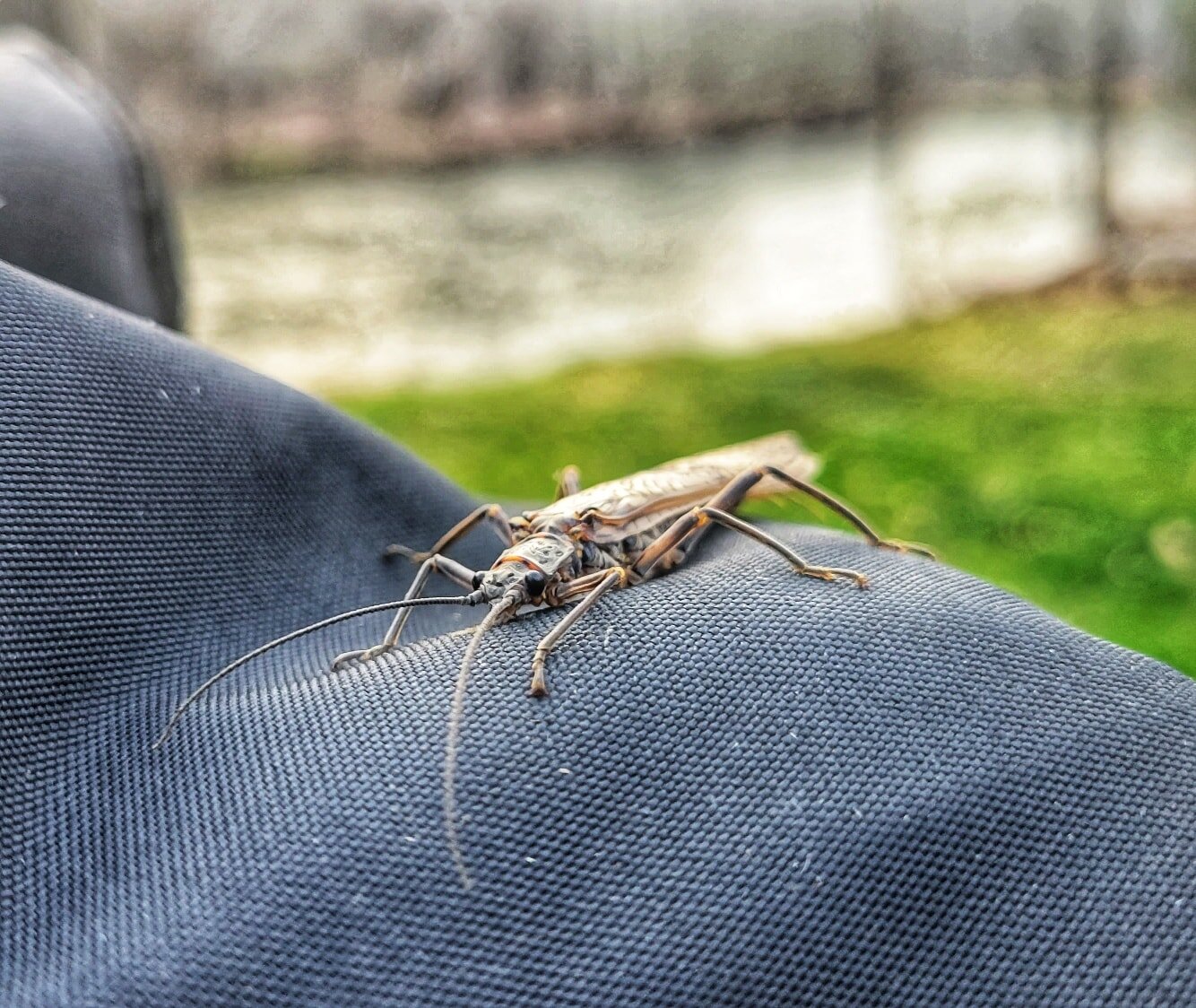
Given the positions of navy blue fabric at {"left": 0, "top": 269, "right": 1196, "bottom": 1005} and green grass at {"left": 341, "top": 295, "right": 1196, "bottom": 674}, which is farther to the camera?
green grass at {"left": 341, "top": 295, "right": 1196, "bottom": 674}

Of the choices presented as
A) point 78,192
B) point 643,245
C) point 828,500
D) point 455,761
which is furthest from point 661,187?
point 455,761

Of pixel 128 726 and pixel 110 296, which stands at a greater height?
pixel 110 296

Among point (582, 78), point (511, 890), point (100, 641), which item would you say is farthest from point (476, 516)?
point (582, 78)

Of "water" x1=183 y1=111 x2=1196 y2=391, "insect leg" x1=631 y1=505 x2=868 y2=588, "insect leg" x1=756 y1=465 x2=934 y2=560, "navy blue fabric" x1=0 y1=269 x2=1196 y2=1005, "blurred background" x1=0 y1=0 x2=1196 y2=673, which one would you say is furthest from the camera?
"water" x1=183 y1=111 x2=1196 y2=391

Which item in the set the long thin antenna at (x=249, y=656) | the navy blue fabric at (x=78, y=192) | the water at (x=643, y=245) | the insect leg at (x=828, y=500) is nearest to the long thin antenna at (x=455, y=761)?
the long thin antenna at (x=249, y=656)

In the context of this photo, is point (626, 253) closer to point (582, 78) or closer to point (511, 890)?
point (582, 78)

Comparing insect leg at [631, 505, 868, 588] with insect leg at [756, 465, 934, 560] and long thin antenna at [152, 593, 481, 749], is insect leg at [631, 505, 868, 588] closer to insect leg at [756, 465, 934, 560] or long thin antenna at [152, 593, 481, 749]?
insect leg at [756, 465, 934, 560]

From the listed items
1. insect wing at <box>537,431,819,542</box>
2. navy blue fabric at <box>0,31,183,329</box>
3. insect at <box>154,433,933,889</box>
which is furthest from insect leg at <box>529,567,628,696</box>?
navy blue fabric at <box>0,31,183,329</box>

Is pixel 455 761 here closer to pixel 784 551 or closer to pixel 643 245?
pixel 784 551
